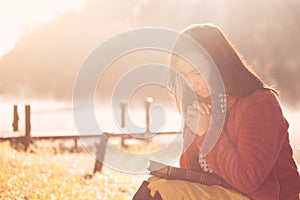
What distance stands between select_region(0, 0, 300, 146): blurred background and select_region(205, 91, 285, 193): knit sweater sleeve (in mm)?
16974

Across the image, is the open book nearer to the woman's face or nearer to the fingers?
the fingers

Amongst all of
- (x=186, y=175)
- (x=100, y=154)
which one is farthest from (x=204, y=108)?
(x=100, y=154)

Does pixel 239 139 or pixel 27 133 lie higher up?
pixel 239 139

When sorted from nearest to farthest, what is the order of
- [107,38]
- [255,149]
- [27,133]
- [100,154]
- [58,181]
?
[255,149] → [58,181] → [100,154] → [27,133] → [107,38]

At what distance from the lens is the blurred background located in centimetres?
3170

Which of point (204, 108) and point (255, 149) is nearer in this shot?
point (255, 149)

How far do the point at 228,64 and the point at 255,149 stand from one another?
547mm

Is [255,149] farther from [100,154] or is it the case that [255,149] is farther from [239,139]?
[100,154]

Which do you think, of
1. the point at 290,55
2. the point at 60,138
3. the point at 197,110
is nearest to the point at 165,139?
the point at 60,138

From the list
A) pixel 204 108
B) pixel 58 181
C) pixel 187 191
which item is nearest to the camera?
pixel 187 191

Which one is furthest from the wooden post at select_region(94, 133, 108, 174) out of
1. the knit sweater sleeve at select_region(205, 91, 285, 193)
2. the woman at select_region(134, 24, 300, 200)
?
the knit sweater sleeve at select_region(205, 91, 285, 193)

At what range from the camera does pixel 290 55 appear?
31922 millimetres

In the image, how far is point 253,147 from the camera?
284 centimetres

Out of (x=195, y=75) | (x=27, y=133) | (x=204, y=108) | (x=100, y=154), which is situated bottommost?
(x=100, y=154)
